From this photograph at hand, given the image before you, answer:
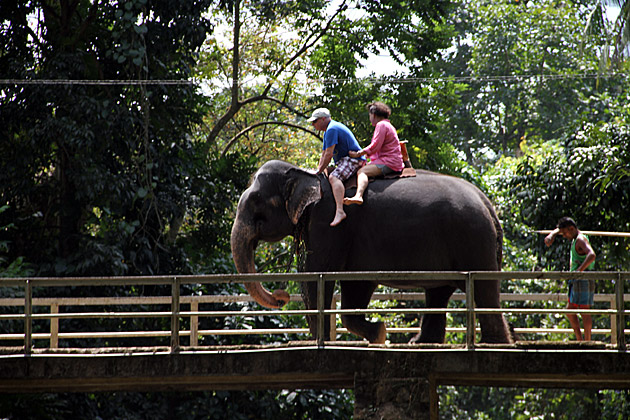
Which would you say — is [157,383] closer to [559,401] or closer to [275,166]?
[275,166]

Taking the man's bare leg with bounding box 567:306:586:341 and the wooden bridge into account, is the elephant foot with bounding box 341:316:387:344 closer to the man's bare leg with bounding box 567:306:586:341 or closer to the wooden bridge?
the wooden bridge

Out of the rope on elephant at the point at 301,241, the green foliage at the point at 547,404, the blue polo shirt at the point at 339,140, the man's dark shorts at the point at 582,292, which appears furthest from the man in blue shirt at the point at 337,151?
the green foliage at the point at 547,404

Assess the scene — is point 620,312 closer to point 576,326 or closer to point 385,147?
point 576,326

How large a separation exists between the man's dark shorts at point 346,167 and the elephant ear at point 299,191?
0.24 metres

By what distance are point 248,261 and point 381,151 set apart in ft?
5.92

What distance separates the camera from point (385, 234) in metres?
9.86

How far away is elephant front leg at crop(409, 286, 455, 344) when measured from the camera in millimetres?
10359

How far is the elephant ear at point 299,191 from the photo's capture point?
1017 centimetres

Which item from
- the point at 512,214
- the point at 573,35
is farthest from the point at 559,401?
the point at 573,35

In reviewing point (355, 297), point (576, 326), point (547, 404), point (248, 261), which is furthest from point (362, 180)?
point (547, 404)

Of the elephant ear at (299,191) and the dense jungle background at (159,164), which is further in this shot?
the dense jungle background at (159,164)

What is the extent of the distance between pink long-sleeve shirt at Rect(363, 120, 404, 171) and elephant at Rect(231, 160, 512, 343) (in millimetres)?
205

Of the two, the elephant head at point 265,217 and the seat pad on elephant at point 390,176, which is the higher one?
the seat pad on elephant at point 390,176

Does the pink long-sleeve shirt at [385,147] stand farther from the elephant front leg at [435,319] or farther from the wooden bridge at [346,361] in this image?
the wooden bridge at [346,361]
